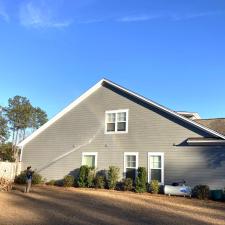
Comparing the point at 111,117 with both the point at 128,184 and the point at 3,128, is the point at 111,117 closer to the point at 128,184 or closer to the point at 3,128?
the point at 128,184

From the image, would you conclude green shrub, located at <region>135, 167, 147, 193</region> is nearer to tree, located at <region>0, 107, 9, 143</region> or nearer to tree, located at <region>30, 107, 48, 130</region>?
tree, located at <region>0, 107, 9, 143</region>

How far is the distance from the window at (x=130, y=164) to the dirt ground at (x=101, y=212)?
17.7ft

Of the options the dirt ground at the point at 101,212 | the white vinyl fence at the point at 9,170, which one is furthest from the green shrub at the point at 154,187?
→ the white vinyl fence at the point at 9,170

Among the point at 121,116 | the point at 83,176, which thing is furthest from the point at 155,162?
the point at 83,176

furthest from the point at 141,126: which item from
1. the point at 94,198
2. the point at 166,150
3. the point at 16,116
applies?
the point at 16,116

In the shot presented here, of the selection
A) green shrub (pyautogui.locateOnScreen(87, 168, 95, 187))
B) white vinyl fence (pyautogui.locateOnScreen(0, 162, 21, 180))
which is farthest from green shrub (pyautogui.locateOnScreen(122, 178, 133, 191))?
white vinyl fence (pyautogui.locateOnScreen(0, 162, 21, 180))

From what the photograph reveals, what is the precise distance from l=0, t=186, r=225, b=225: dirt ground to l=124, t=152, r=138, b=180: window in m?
5.41

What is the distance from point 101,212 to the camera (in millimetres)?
13695

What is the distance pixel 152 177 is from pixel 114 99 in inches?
244

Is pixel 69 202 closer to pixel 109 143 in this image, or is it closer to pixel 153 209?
pixel 153 209

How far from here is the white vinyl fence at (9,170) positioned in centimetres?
2620

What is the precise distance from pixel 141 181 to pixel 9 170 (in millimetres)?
10349

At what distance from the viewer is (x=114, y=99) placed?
84.1 ft

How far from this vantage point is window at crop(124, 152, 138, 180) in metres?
23.5
